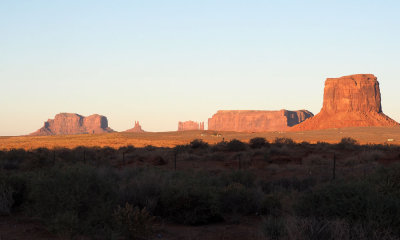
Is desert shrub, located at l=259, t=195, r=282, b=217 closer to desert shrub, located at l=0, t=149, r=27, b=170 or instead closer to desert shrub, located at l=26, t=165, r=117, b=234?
desert shrub, located at l=26, t=165, r=117, b=234

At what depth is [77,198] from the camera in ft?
30.4

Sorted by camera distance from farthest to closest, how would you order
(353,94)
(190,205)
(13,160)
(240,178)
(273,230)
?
(353,94), (13,160), (240,178), (190,205), (273,230)

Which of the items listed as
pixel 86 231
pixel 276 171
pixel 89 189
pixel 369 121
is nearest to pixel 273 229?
pixel 86 231

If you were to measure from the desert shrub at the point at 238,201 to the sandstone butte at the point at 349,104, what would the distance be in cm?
12774

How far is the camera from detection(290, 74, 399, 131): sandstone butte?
135875mm

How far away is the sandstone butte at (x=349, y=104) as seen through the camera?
5349 inches

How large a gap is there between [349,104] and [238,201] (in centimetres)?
13882

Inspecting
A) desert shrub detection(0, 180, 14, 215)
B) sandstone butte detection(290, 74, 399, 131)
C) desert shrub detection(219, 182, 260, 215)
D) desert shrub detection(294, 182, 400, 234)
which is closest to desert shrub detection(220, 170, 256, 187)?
desert shrub detection(219, 182, 260, 215)

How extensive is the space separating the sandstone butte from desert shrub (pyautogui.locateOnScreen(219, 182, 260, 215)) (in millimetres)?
127742

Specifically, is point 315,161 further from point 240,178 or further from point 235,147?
point 240,178

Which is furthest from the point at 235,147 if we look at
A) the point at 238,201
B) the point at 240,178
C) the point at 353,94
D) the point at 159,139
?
the point at 353,94

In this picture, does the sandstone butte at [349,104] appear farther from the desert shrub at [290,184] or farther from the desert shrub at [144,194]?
the desert shrub at [144,194]

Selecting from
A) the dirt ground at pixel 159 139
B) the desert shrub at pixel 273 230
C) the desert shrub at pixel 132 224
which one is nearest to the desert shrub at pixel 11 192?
the desert shrub at pixel 132 224

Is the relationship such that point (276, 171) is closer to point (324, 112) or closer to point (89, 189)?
point (89, 189)
